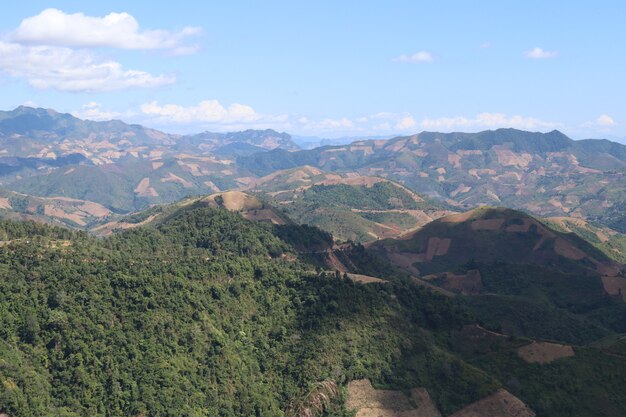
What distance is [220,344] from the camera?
129750 millimetres

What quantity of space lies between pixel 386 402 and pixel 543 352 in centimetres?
4244

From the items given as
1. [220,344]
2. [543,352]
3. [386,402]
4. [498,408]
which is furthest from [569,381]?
[220,344]

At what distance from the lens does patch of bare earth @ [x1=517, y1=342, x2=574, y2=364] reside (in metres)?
143

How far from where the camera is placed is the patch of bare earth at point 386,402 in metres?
126

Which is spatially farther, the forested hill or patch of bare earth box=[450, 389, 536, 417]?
patch of bare earth box=[450, 389, 536, 417]

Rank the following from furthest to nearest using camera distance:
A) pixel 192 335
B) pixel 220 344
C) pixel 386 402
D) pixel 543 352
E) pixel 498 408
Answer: pixel 543 352
pixel 220 344
pixel 386 402
pixel 498 408
pixel 192 335

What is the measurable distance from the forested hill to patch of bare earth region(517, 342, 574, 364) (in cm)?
205

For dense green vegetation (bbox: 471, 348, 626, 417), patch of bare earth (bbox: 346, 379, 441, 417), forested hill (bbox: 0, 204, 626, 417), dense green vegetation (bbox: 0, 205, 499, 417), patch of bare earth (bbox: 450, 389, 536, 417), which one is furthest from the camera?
dense green vegetation (bbox: 471, 348, 626, 417)

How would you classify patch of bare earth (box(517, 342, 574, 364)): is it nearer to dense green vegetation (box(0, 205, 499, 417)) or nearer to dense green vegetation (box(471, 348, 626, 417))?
dense green vegetation (box(471, 348, 626, 417))

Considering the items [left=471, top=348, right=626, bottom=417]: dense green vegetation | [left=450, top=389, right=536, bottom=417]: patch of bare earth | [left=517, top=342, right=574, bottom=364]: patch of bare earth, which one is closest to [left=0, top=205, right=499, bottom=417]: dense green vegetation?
[left=450, top=389, right=536, bottom=417]: patch of bare earth

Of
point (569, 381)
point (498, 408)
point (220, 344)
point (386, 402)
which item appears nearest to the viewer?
point (498, 408)

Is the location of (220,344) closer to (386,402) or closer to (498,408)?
(386,402)

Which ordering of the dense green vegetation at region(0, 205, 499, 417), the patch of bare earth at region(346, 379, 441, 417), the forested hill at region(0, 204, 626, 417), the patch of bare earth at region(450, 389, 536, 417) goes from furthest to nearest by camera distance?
the patch of bare earth at region(450, 389, 536, 417) → the patch of bare earth at region(346, 379, 441, 417) → the forested hill at region(0, 204, 626, 417) → the dense green vegetation at region(0, 205, 499, 417)

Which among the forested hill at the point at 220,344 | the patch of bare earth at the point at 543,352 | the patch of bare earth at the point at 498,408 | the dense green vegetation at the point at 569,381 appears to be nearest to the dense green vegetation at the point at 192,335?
the forested hill at the point at 220,344
